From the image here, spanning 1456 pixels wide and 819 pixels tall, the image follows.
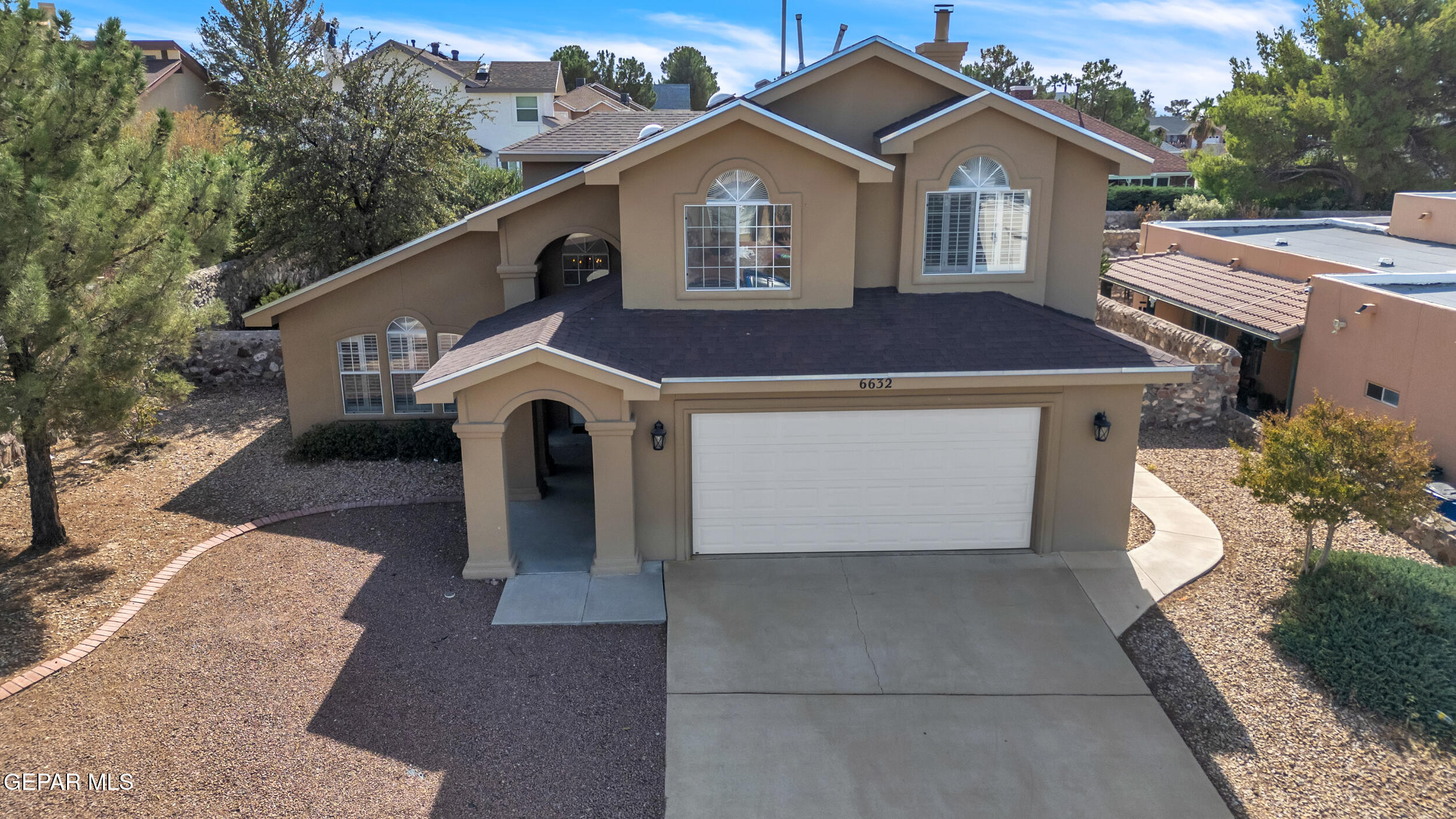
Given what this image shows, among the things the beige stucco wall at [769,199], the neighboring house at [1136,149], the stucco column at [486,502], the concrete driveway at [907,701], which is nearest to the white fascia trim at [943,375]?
the beige stucco wall at [769,199]

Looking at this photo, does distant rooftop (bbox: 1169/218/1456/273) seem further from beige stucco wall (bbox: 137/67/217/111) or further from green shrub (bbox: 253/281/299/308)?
beige stucco wall (bbox: 137/67/217/111)

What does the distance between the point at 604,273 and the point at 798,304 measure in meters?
4.38

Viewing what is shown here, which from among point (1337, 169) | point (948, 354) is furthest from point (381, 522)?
point (1337, 169)

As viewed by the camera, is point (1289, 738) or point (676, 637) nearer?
point (1289, 738)

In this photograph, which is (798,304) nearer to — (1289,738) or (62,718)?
(1289,738)

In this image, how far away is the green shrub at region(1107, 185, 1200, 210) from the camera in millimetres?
44562

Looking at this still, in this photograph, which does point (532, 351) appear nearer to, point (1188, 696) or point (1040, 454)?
point (1040, 454)

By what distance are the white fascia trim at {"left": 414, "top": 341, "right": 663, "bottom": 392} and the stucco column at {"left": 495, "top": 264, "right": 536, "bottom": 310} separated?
12.4 feet

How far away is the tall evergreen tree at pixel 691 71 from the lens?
9431 cm

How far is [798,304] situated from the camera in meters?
12.8

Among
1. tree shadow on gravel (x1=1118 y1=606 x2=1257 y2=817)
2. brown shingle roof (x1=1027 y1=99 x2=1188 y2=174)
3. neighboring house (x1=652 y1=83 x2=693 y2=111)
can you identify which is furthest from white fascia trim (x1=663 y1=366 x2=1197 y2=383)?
neighboring house (x1=652 y1=83 x2=693 y2=111)

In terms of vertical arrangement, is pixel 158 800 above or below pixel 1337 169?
below

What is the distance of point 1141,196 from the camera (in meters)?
45.3

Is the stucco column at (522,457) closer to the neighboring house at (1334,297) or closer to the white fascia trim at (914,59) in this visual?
the white fascia trim at (914,59)
